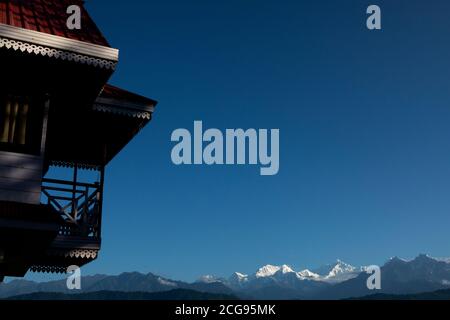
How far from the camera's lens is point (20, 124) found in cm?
1186

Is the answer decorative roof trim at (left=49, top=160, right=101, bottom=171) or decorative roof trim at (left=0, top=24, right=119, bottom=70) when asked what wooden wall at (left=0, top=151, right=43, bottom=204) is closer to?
decorative roof trim at (left=0, top=24, right=119, bottom=70)

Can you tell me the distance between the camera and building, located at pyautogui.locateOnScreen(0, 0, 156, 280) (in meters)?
10.8

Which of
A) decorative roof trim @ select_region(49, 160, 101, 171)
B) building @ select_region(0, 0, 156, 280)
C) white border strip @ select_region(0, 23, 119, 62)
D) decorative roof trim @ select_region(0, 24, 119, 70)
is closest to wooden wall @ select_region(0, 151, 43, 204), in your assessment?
building @ select_region(0, 0, 156, 280)

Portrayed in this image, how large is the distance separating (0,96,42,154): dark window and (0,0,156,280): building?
0.02 meters

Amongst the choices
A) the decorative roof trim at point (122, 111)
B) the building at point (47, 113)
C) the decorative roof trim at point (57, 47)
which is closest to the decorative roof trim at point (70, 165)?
the building at point (47, 113)

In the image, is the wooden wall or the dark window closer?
the wooden wall

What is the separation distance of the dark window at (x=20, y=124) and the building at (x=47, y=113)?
2 cm

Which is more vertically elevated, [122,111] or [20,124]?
[122,111]

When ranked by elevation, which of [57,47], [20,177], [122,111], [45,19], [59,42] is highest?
[45,19]

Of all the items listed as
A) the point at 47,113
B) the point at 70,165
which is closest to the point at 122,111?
the point at 47,113

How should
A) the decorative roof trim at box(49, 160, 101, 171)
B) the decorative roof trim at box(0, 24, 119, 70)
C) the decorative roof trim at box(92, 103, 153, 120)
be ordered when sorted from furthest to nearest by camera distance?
1. the decorative roof trim at box(49, 160, 101, 171)
2. the decorative roof trim at box(92, 103, 153, 120)
3. the decorative roof trim at box(0, 24, 119, 70)

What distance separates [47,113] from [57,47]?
A: 70.3 inches

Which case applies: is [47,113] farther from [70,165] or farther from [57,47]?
[70,165]
